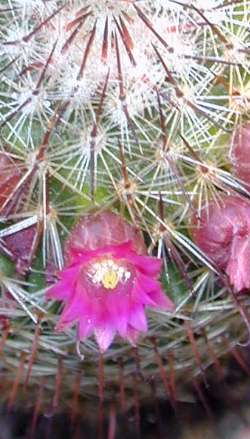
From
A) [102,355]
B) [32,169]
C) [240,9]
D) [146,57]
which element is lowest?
[102,355]

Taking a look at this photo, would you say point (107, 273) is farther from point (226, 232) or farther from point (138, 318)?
point (226, 232)

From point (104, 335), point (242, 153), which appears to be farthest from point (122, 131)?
point (104, 335)

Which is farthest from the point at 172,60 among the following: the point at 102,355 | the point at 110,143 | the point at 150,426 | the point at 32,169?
the point at 150,426

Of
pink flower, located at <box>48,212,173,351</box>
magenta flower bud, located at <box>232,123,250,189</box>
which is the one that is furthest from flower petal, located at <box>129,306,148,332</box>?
magenta flower bud, located at <box>232,123,250,189</box>

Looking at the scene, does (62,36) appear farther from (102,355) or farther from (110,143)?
(102,355)

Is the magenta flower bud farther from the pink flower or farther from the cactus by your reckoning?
the pink flower

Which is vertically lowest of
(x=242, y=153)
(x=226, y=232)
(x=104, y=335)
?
(x=104, y=335)
